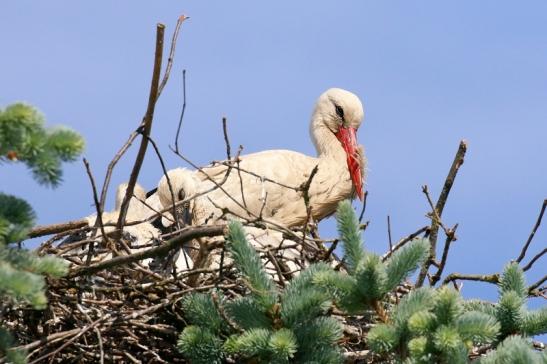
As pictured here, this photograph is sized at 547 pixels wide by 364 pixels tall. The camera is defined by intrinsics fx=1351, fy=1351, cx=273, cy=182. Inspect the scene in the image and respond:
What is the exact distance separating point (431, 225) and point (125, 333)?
120cm

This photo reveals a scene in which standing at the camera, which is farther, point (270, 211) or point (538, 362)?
point (270, 211)

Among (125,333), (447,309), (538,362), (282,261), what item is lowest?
(538,362)

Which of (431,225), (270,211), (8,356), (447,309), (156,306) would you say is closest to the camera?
(8,356)

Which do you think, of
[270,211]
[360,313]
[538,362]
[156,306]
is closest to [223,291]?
[156,306]

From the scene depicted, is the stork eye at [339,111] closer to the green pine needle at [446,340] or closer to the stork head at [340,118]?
the stork head at [340,118]

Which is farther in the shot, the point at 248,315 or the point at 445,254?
the point at 445,254

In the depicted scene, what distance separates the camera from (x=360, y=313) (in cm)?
410

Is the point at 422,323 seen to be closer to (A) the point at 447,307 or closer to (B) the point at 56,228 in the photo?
(A) the point at 447,307

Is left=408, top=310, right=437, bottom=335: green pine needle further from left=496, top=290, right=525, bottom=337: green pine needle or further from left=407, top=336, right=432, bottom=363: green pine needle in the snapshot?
left=496, top=290, right=525, bottom=337: green pine needle

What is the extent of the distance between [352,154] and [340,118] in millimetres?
392

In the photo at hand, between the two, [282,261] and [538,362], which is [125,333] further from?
[538,362]

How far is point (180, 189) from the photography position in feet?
25.4

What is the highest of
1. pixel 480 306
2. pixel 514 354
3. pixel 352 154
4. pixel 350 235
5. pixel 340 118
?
pixel 340 118

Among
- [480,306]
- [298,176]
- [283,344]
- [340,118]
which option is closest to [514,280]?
[480,306]
